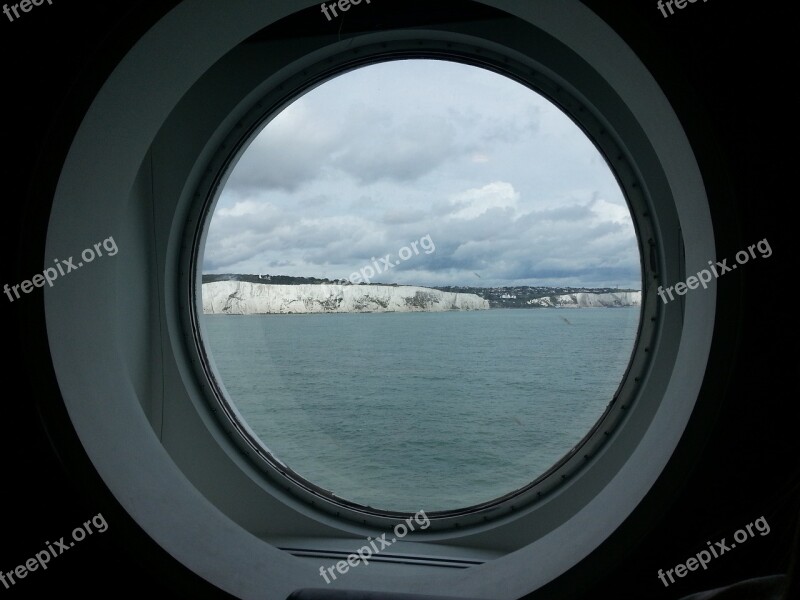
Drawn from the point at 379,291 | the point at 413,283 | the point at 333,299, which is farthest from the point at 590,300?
the point at 333,299

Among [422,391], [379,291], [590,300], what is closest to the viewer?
[590,300]

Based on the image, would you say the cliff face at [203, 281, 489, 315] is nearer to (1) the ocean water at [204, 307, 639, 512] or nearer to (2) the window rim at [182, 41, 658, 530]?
(1) the ocean water at [204, 307, 639, 512]

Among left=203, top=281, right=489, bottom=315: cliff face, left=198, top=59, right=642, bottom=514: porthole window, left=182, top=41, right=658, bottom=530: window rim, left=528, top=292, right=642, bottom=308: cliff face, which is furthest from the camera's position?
left=203, top=281, right=489, bottom=315: cliff face

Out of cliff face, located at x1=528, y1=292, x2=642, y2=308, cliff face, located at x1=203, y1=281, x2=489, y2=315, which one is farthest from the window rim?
cliff face, located at x1=203, y1=281, x2=489, y2=315

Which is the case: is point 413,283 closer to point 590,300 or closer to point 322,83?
point 590,300

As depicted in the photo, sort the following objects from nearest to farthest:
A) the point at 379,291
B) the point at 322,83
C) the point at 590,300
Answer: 1. the point at 322,83
2. the point at 590,300
3. the point at 379,291

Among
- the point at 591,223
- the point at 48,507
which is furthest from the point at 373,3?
the point at 48,507

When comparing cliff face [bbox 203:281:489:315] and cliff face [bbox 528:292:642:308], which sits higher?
cliff face [bbox 203:281:489:315]
